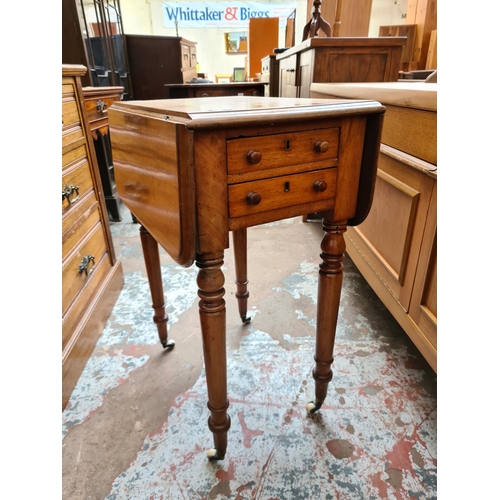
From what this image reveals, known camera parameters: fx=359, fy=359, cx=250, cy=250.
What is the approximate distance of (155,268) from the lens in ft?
4.09

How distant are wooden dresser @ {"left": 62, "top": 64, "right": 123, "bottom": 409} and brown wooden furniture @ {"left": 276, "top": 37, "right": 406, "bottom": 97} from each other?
135cm

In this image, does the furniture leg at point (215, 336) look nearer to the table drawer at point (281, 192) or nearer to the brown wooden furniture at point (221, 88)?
the table drawer at point (281, 192)

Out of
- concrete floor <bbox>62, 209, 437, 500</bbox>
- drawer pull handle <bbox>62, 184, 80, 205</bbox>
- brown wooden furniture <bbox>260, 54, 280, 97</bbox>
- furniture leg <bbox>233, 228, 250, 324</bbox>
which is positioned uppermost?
brown wooden furniture <bbox>260, 54, 280, 97</bbox>

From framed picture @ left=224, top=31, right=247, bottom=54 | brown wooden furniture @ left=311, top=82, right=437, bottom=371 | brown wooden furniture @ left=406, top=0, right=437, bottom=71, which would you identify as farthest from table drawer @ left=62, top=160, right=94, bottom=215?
framed picture @ left=224, top=31, right=247, bottom=54

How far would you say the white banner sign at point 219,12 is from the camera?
273 inches

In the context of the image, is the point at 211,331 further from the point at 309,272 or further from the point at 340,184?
the point at 309,272

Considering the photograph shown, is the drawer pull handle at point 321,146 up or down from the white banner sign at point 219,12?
down

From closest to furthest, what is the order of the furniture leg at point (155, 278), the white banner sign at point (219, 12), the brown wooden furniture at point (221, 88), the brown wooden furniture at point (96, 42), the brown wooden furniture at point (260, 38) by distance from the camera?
the furniture leg at point (155, 278), the brown wooden furniture at point (96, 42), the brown wooden furniture at point (221, 88), the brown wooden furniture at point (260, 38), the white banner sign at point (219, 12)

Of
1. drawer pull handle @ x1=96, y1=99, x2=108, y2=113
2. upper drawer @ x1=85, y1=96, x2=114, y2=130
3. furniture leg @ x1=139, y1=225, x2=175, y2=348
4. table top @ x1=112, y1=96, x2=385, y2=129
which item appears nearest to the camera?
table top @ x1=112, y1=96, x2=385, y2=129

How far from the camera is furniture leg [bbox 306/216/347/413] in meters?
0.92

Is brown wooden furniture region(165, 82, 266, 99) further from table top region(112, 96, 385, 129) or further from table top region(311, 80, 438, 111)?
table top region(112, 96, 385, 129)

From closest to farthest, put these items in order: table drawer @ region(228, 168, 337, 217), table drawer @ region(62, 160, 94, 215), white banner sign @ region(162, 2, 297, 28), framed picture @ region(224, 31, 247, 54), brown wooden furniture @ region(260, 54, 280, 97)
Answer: table drawer @ region(228, 168, 337, 217)
table drawer @ region(62, 160, 94, 215)
brown wooden furniture @ region(260, 54, 280, 97)
white banner sign @ region(162, 2, 297, 28)
framed picture @ region(224, 31, 247, 54)

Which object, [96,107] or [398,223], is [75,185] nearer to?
[96,107]

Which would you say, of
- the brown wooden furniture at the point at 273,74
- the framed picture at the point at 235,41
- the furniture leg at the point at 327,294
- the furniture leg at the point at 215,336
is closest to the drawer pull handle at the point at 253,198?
the furniture leg at the point at 215,336
